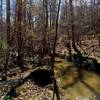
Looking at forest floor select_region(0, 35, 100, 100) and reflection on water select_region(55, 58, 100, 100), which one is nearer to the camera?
forest floor select_region(0, 35, 100, 100)

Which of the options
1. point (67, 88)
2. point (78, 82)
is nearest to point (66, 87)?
point (67, 88)

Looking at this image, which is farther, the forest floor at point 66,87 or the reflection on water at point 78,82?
the reflection on water at point 78,82

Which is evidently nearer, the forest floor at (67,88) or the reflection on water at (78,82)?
the forest floor at (67,88)

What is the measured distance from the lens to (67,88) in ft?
45.1

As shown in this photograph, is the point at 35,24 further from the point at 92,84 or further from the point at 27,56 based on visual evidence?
the point at 92,84

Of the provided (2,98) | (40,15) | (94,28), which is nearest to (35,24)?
(40,15)

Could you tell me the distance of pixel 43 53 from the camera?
23016 millimetres

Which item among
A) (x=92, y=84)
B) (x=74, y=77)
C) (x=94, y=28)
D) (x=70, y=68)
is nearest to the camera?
(x=92, y=84)

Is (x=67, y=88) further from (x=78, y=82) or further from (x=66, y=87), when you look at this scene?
(x=78, y=82)

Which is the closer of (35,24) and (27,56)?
(27,56)

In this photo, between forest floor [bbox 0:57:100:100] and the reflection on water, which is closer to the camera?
forest floor [bbox 0:57:100:100]

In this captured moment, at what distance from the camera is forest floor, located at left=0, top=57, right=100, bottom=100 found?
508 inches

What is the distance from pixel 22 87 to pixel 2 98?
126 cm

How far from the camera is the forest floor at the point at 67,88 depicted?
12.9 metres
